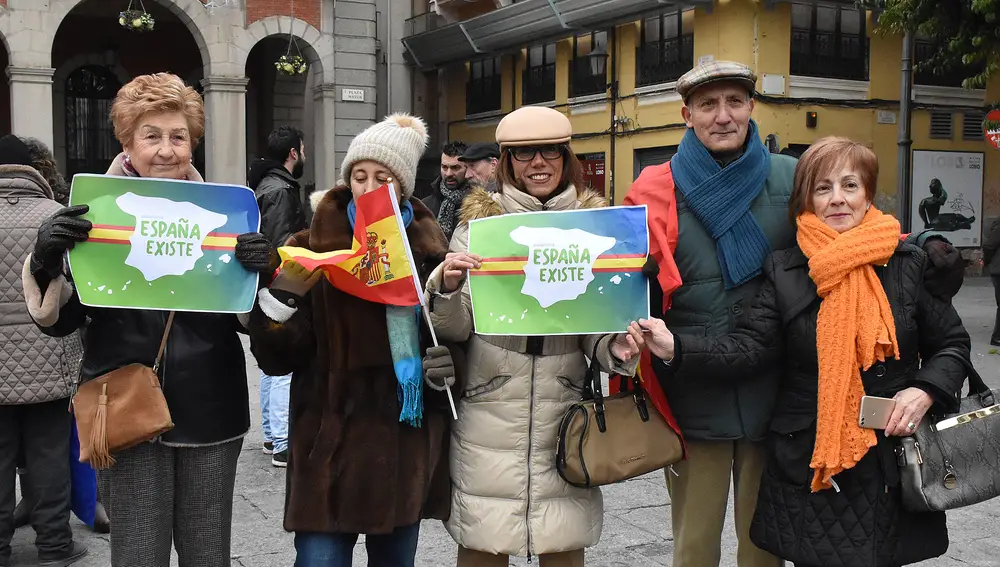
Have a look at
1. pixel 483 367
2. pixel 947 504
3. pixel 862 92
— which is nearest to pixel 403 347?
pixel 483 367

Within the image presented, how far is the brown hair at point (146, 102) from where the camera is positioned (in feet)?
9.05

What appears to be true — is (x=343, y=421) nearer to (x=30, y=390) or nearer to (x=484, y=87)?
(x=30, y=390)

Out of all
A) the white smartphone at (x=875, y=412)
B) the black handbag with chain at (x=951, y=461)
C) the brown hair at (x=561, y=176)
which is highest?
the brown hair at (x=561, y=176)

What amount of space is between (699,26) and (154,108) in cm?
1725

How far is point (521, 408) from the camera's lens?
119 inches

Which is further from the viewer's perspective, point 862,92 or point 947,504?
point 862,92

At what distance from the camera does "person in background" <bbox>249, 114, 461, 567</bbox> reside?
2904mm

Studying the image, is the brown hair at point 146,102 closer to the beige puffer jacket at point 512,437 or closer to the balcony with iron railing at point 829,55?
the beige puffer jacket at point 512,437

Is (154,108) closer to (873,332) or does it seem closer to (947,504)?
(873,332)

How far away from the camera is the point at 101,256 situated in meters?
2.71

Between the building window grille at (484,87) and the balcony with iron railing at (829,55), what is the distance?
852cm

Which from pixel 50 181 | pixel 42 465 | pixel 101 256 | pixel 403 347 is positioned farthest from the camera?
pixel 50 181

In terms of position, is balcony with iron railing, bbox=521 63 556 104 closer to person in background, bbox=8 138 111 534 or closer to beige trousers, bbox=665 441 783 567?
person in background, bbox=8 138 111 534

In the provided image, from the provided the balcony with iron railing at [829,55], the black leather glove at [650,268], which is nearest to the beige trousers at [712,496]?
the black leather glove at [650,268]
